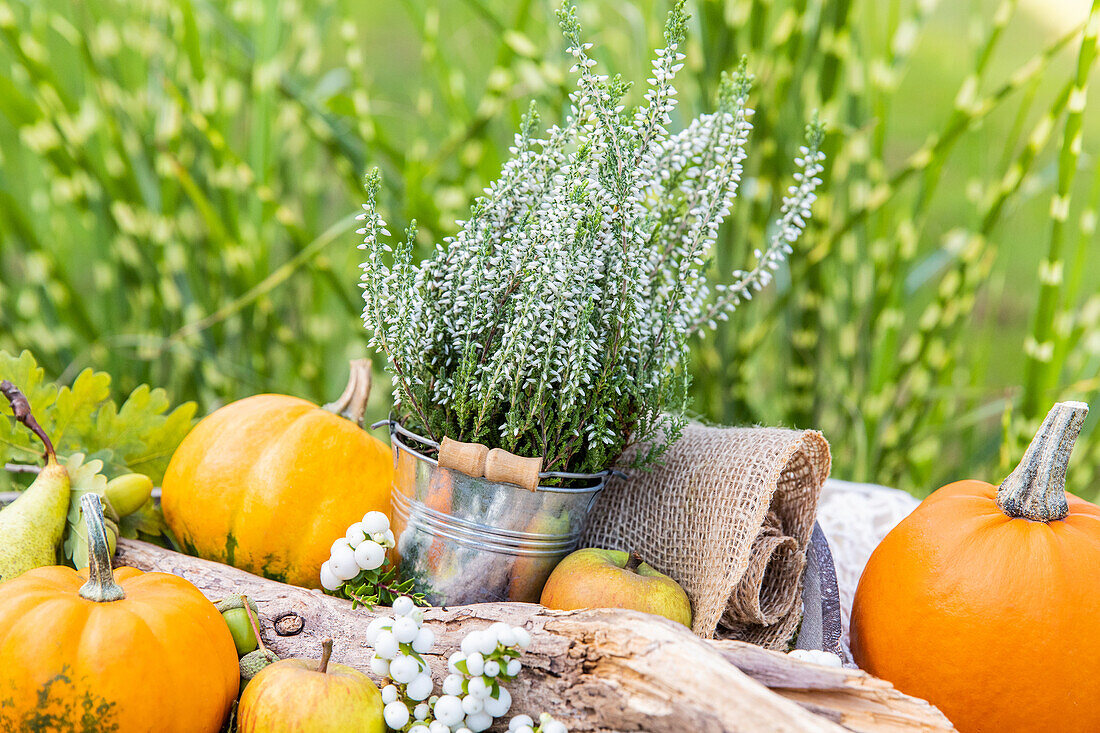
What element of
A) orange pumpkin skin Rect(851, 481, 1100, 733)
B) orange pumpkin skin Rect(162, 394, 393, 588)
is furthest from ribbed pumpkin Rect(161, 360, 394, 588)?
orange pumpkin skin Rect(851, 481, 1100, 733)

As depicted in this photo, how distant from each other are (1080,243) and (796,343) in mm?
474

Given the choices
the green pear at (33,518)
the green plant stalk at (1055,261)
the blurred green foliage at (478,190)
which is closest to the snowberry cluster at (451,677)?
the green pear at (33,518)

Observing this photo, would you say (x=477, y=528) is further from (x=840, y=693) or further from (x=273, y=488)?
(x=840, y=693)

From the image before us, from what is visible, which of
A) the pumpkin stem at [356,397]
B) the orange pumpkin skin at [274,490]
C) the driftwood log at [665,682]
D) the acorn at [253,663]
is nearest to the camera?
the driftwood log at [665,682]

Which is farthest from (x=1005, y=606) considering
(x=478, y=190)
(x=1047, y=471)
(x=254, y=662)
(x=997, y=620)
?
(x=478, y=190)

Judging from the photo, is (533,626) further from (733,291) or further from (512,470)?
(733,291)

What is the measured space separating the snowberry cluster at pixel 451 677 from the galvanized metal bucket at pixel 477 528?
135 millimetres

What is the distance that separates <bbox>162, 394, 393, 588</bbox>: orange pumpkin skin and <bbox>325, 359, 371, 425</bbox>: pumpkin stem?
3.0 inches

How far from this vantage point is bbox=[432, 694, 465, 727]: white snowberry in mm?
648

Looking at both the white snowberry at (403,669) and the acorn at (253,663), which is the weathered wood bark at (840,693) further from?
the acorn at (253,663)

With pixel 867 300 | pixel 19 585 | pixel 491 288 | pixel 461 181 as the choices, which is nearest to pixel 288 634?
pixel 19 585

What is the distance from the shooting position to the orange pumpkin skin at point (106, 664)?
0.63 m

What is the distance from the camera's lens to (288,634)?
2.58ft

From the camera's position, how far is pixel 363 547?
79cm
